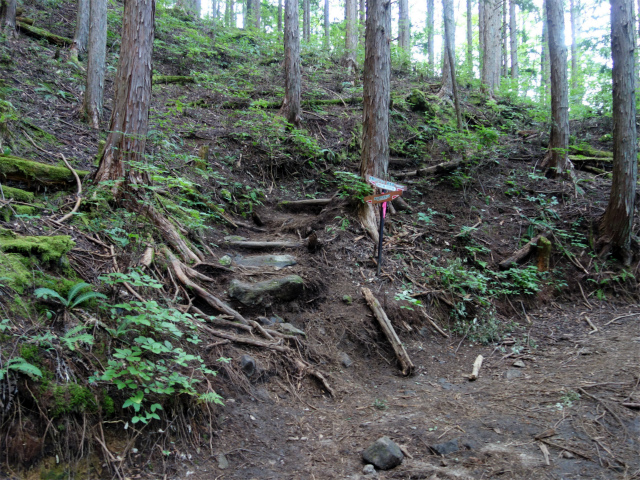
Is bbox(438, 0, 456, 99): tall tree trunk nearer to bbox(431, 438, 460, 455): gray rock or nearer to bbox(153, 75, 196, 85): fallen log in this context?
bbox(153, 75, 196, 85): fallen log

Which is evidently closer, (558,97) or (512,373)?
(512,373)

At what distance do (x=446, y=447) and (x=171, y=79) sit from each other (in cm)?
1322

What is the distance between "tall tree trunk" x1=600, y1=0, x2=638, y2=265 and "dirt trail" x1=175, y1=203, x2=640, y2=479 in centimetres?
213

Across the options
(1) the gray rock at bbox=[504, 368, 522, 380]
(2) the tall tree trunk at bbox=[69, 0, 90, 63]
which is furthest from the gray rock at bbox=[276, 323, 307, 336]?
(2) the tall tree trunk at bbox=[69, 0, 90, 63]

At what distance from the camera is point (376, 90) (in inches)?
314

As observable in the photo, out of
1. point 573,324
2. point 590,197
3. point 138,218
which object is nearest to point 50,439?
point 138,218

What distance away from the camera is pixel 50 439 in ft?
8.68

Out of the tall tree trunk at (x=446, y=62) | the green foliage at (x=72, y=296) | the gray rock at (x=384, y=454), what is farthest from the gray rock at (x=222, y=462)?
the tall tree trunk at (x=446, y=62)

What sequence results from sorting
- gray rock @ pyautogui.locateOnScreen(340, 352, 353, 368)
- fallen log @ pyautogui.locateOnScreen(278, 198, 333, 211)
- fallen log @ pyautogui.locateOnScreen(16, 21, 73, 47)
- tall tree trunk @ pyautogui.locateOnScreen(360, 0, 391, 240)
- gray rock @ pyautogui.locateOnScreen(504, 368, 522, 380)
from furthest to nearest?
fallen log @ pyautogui.locateOnScreen(16, 21, 73, 47)
fallen log @ pyautogui.locateOnScreen(278, 198, 333, 211)
tall tree trunk @ pyautogui.locateOnScreen(360, 0, 391, 240)
gray rock @ pyautogui.locateOnScreen(340, 352, 353, 368)
gray rock @ pyautogui.locateOnScreen(504, 368, 522, 380)

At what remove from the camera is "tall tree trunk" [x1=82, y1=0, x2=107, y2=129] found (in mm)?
8328

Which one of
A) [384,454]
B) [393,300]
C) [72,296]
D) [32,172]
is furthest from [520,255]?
[32,172]

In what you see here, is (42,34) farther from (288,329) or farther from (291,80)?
(288,329)

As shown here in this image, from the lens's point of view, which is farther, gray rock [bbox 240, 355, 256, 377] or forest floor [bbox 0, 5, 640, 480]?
gray rock [bbox 240, 355, 256, 377]

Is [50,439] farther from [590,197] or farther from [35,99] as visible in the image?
[590,197]
